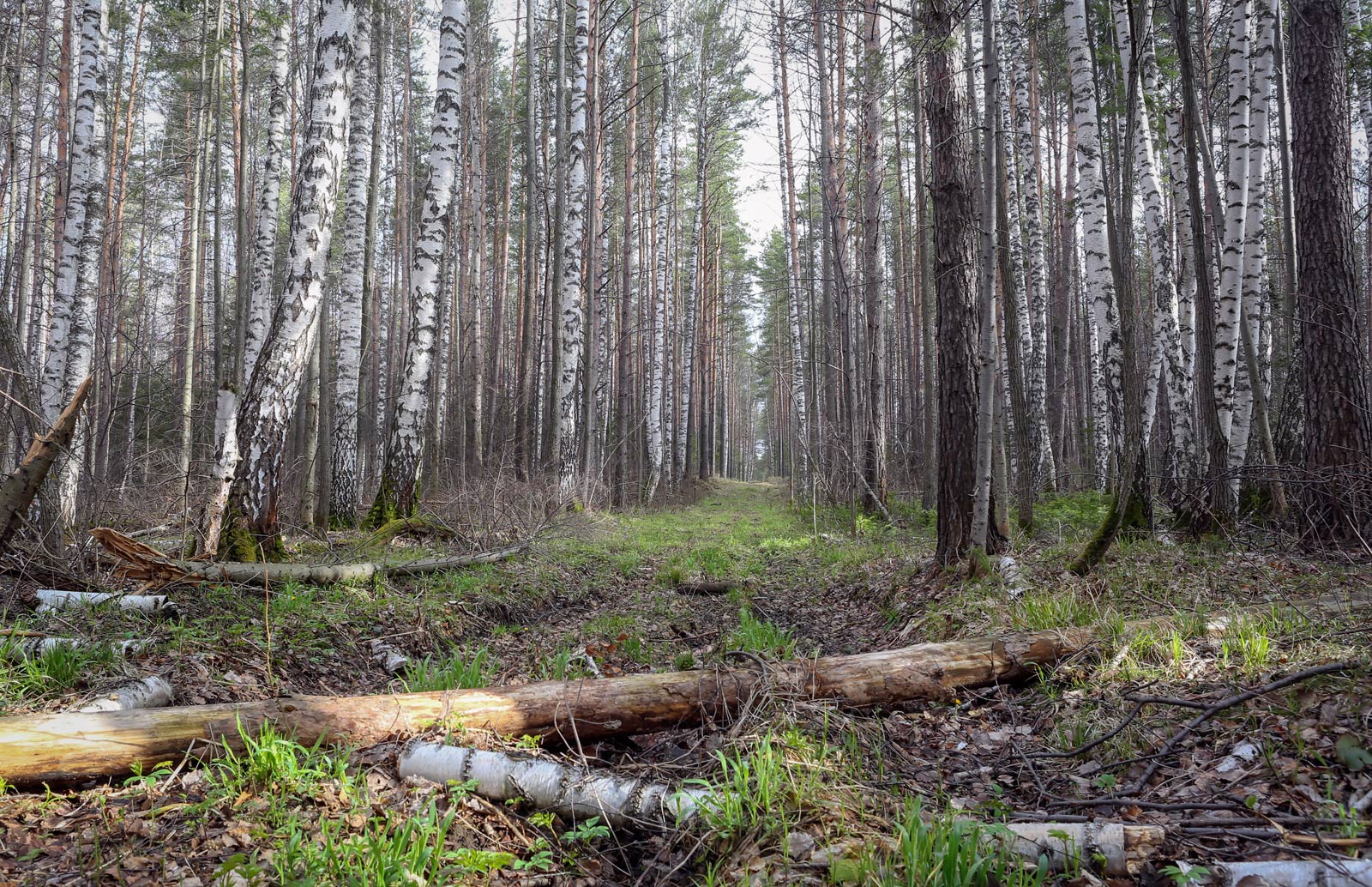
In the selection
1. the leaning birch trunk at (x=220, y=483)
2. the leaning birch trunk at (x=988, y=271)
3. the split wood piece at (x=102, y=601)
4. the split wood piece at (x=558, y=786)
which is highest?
the leaning birch trunk at (x=988, y=271)

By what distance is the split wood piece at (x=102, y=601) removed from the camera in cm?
443

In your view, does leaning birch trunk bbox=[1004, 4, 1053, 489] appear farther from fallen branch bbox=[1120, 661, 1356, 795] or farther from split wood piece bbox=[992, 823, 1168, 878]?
split wood piece bbox=[992, 823, 1168, 878]

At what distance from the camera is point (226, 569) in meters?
5.49

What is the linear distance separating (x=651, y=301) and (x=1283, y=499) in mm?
18036

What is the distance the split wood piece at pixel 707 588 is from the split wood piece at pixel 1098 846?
5.50 metres

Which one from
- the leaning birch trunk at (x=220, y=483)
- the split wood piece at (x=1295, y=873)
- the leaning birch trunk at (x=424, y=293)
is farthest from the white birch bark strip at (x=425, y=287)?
the split wood piece at (x=1295, y=873)

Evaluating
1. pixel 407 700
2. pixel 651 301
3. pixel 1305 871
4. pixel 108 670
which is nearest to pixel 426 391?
pixel 108 670

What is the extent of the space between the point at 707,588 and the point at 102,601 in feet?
17.0

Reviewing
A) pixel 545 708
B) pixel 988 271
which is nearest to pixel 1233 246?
pixel 988 271

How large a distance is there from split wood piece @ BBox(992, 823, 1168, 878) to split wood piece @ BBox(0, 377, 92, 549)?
213 inches

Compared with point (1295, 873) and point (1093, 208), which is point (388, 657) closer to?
point (1295, 873)

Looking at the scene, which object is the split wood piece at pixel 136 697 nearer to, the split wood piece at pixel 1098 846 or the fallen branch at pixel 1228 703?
the split wood piece at pixel 1098 846

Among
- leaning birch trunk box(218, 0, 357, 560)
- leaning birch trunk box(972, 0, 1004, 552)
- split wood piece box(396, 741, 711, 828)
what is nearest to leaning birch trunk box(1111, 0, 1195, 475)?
leaning birch trunk box(972, 0, 1004, 552)

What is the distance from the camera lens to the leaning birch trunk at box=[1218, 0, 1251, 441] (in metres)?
6.96
